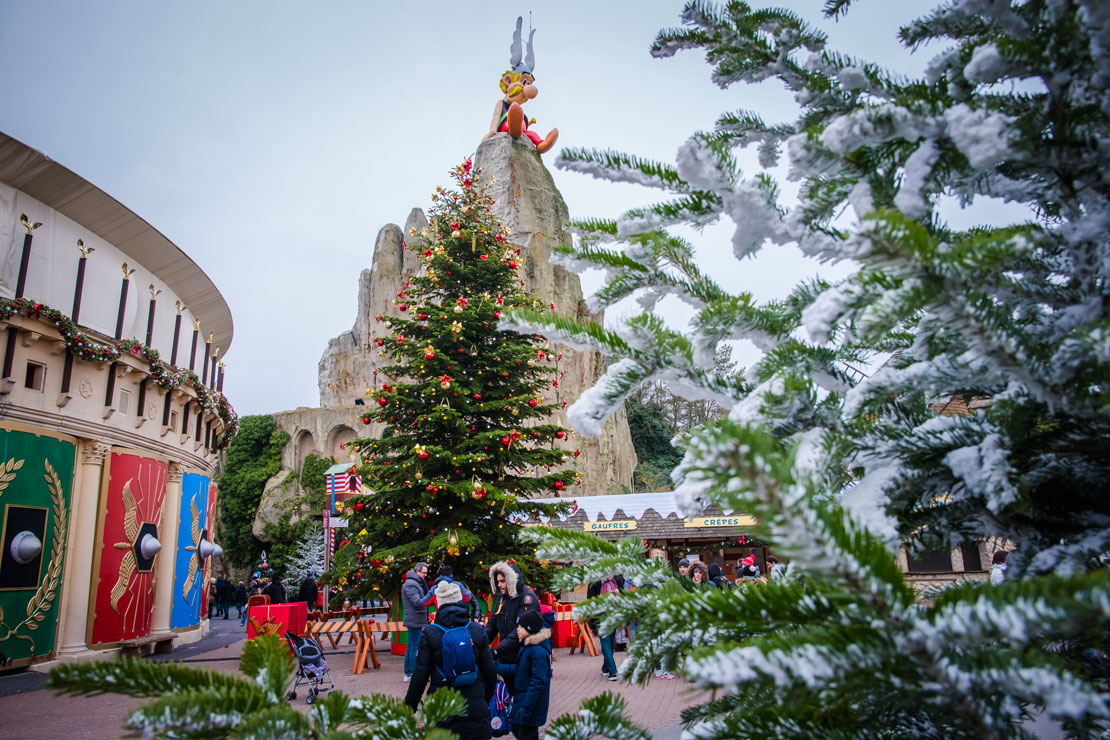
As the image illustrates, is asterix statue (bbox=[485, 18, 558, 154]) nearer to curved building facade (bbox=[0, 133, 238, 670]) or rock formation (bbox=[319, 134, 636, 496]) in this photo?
rock formation (bbox=[319, 134, 636, 496])

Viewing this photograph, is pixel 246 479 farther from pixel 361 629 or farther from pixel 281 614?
pixel 361 629

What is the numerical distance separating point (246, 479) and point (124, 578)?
26097 mm

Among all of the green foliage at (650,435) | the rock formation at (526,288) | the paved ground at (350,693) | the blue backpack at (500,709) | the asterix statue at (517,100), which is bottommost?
the paved ground at (350,693)

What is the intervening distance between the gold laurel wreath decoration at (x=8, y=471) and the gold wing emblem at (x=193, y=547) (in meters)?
6.17

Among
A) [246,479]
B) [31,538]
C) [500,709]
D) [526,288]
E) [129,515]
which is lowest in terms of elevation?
[500,709]

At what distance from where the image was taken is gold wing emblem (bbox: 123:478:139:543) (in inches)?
539

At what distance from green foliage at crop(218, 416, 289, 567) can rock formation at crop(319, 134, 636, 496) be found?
5.75 meters

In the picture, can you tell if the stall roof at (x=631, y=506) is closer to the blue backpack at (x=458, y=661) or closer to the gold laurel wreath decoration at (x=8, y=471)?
the gold laurel wreath decoration at (x=8, y=471)

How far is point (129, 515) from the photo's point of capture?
45.3 ft

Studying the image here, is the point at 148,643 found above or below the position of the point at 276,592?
below

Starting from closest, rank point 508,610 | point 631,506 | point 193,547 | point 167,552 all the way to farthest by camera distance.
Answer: point 508,610 → point 167,552 → point 193,547 → point 631,506

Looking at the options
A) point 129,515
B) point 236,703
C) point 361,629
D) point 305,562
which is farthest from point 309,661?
point 305,562

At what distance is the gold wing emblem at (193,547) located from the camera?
16703 mm

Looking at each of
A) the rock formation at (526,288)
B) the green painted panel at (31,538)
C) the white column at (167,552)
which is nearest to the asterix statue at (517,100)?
the rock formation at (526,288)
